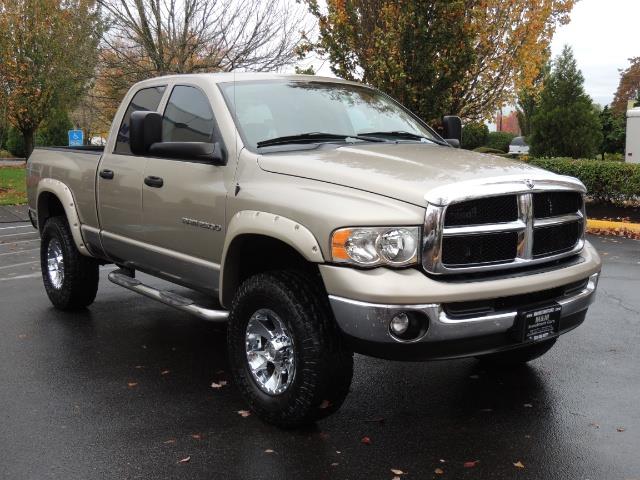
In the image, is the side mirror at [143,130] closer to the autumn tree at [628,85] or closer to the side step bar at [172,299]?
the side step bar at [172,299]

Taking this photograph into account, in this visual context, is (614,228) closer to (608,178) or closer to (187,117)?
(608,178)

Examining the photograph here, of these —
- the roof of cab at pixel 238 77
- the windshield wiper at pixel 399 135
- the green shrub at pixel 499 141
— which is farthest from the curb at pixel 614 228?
the green shrub at pixel 499 141

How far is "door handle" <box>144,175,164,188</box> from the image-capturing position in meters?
5.04

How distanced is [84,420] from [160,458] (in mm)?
752

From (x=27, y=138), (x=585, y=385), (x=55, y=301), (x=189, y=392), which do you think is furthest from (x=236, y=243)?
(x=27, y=138)

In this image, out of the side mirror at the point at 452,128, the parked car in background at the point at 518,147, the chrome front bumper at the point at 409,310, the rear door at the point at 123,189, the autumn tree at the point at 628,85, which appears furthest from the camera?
the autumn tree at the point at 628,85

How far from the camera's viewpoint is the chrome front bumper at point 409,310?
354cm

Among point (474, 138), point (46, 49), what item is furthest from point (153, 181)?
point (474, 138)

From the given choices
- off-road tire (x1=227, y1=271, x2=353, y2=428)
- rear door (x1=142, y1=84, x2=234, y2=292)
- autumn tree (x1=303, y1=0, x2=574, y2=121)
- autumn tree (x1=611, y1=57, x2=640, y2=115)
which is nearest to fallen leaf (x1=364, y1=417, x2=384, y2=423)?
off-road tire (x1=227, y1=271, x2=353, y2=428)

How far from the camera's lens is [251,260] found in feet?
14.9

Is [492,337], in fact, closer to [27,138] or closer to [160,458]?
[160,458]

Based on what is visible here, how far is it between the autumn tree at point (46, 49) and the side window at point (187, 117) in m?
17.8

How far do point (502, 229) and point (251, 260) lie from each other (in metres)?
1.56

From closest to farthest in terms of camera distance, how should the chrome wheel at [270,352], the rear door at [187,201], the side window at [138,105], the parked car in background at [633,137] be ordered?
the chrome wheel at [270,352] → the rear door at [187,201] → the side window at [138,105] → the parked car in background at [633,137]
